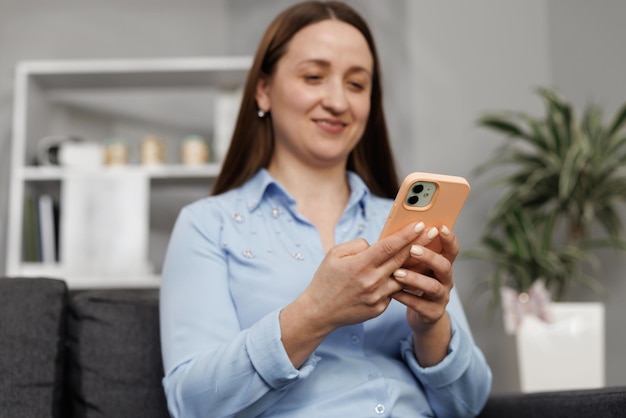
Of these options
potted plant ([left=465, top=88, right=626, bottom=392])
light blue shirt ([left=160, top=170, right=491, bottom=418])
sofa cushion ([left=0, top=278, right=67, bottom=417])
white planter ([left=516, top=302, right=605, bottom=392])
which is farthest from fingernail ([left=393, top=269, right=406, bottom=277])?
potted plant ([left=465, top=88, right=626, bottom=392])

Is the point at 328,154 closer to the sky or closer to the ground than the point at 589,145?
closer to the sky

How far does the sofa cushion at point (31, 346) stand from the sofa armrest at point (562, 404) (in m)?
0.70

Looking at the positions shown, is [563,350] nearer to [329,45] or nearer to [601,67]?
[329,45]

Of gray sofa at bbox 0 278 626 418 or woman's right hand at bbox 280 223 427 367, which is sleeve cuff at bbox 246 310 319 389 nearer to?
Answer: woman's right hand at bbox 280 223 427 367

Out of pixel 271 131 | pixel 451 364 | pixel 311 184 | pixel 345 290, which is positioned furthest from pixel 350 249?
pixel 271 131

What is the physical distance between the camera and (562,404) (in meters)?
1.15

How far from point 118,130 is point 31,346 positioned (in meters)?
2.03

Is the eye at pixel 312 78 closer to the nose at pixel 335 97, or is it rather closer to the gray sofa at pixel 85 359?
the nose at pixel 335 97

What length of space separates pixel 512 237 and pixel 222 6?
5.23ft

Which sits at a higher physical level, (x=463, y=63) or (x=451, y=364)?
(x=463, y=63)

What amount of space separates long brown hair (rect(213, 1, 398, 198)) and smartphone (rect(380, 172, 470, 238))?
1.50 ft

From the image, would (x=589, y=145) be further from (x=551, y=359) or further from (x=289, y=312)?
(x=289, y=312)

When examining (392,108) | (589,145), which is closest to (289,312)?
(589,145)

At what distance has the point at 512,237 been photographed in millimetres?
2426
